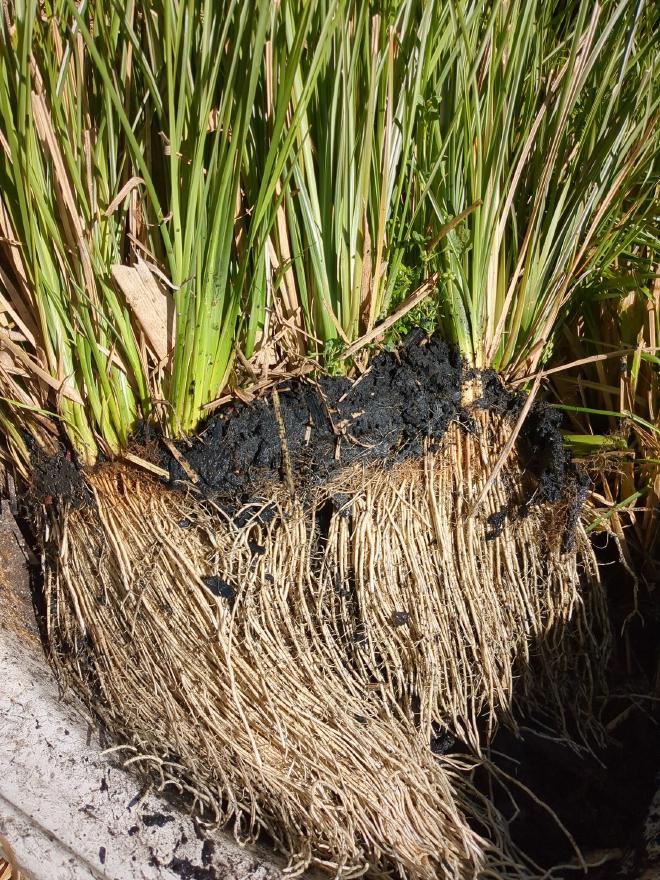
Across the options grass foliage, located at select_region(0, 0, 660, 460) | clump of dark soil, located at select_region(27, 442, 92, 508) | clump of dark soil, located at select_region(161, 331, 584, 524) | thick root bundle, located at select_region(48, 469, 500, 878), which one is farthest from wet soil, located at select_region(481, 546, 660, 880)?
clump of dark soil, located at select_region(27, 442, 92, 508)

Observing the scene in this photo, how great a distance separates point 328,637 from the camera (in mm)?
1017

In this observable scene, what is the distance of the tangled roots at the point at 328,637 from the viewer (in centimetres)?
97

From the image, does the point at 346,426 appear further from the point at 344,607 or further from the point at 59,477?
the point at 59,477

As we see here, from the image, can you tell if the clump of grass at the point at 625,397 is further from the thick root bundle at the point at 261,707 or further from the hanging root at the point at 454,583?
the thick root bundle at the point at 261,707

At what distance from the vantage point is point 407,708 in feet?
3.37

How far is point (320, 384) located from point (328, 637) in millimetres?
397

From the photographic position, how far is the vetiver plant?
862 mm

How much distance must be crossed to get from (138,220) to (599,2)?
0.72m

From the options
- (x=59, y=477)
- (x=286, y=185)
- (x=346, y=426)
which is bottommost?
(x=59, y=477)

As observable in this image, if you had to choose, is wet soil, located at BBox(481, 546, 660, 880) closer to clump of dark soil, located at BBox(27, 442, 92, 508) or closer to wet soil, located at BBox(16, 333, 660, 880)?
wet soil, located at BBox(16, 333, 660, 880)

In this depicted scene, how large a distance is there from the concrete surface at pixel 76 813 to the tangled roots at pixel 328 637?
4 centimetres

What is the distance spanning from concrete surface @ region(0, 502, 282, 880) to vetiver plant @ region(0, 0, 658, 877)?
6cm

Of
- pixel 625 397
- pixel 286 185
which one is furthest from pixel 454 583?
pixel 286 185

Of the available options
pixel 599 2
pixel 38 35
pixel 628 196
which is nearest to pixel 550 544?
pixel 628 196
